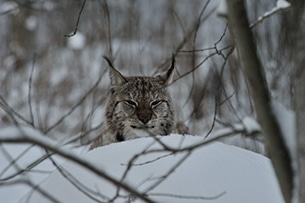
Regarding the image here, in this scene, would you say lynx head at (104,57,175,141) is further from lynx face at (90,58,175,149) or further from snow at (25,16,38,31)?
snow at (25,16,38,31)

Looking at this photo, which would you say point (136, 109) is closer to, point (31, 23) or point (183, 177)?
point (183, 177)

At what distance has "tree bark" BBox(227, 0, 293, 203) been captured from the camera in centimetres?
208

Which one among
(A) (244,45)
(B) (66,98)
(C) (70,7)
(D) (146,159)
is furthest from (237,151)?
(C) (70,7)

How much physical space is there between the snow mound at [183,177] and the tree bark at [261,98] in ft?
2.63

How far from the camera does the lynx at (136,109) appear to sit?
211 inches

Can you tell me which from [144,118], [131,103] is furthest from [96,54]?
[144,118]

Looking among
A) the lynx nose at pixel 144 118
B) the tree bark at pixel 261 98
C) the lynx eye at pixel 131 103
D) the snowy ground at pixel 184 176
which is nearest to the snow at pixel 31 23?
the lynx eye at pixel 131 103

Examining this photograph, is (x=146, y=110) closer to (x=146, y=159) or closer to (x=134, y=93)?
(x=134, y=93)

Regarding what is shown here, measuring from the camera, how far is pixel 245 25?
7.09 feet

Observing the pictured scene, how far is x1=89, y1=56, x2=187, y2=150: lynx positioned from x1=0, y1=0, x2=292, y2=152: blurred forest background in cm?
128

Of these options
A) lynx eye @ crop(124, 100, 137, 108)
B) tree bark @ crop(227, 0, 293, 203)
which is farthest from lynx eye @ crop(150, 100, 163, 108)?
tree bark @ crop(227, 0, 293, 203)

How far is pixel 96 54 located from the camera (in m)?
10.9

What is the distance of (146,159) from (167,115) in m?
2.32

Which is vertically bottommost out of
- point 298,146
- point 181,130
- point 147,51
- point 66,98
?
point 298,146
